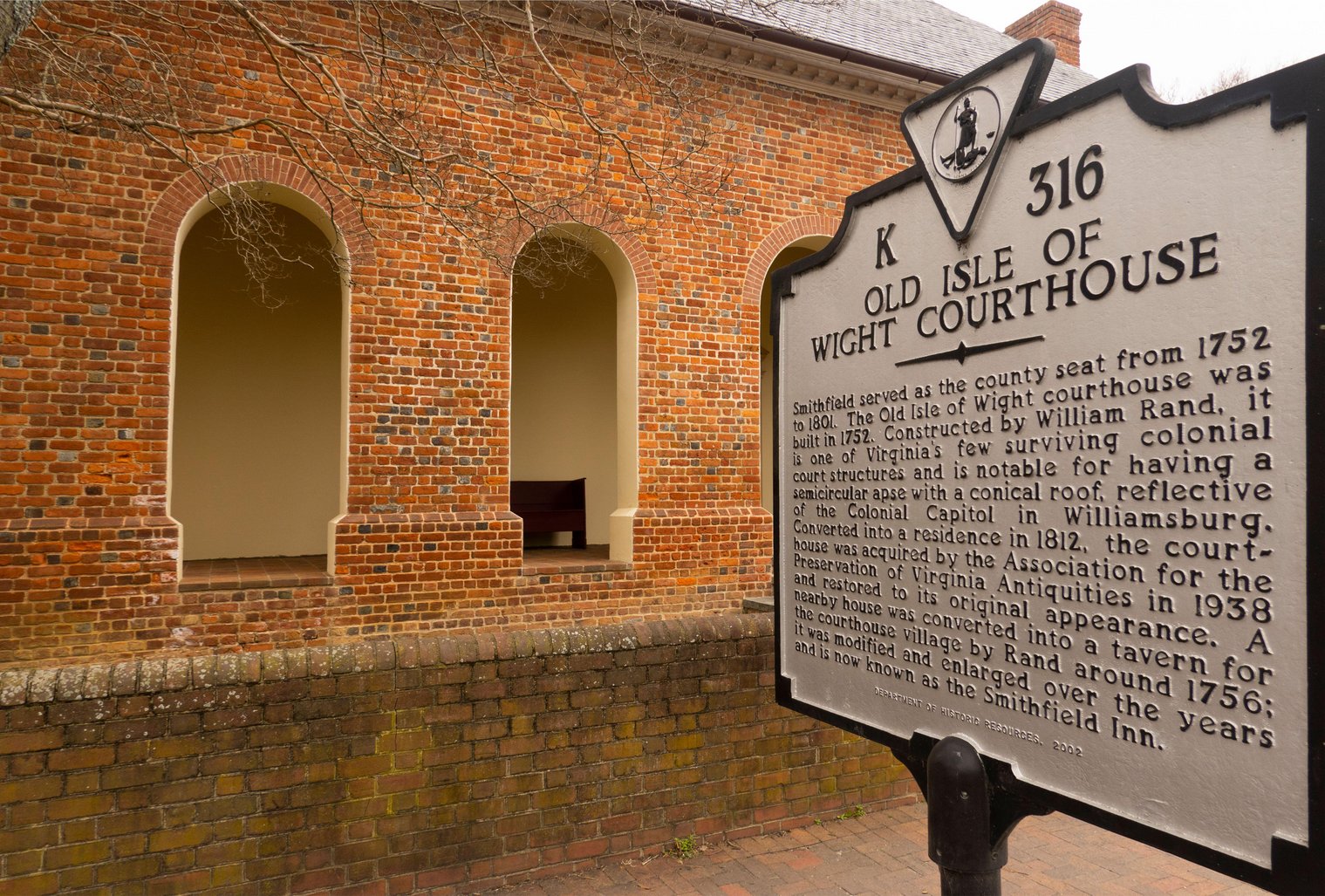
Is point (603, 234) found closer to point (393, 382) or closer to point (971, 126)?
point (393, 382)

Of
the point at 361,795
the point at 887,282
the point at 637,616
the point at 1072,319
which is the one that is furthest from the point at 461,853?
the point at 1072,319

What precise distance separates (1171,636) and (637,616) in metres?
5.35

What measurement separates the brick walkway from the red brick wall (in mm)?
2288

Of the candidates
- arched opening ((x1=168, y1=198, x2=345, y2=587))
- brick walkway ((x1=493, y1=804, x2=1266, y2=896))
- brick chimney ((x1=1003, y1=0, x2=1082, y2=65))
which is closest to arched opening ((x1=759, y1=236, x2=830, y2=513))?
brick walkway ((x1=493, y1=804, x2=1266, y2=896))

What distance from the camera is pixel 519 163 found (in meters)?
6.87

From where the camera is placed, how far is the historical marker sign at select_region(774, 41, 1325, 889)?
189cm

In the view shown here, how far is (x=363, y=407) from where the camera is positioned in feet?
20.6

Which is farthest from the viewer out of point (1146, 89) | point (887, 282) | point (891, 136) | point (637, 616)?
point (891, 136)

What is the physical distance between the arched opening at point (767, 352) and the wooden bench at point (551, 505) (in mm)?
2053

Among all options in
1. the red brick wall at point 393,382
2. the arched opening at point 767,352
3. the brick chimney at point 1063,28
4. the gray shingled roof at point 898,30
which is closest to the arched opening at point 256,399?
the red brick wall at point 393,382

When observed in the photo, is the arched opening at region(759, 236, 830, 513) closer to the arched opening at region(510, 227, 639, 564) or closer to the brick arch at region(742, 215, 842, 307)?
the brick arch at region(742, 215, 842, 307)

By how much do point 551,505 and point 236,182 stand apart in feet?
15.3

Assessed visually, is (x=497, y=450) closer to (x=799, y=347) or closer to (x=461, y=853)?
(x=461, y=853)

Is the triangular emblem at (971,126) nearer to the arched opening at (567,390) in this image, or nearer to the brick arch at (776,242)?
the brick arch at (776,242)
